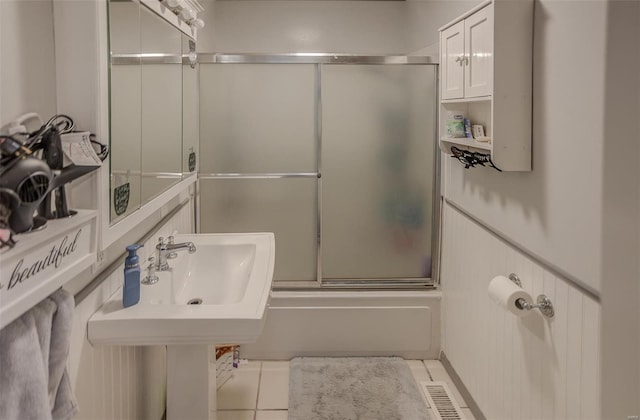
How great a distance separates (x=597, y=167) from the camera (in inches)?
56.2

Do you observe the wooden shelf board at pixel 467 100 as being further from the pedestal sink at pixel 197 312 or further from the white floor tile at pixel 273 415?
the white floor tile at pixel 273 415

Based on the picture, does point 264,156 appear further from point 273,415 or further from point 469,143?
point 273,415

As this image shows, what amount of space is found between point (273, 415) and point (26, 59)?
1971 millimetres

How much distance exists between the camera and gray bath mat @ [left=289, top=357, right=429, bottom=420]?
246 centimetres

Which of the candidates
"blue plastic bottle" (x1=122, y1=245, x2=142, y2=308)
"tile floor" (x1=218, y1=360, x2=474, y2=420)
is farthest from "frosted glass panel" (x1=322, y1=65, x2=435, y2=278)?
"blue plastic bottle" (x1=122, y1=245, x2=142, y2=308)

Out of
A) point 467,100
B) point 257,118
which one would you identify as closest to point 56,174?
point 467,100

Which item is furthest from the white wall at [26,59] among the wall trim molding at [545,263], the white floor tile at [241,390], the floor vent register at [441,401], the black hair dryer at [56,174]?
the floor vent register at [441,401]

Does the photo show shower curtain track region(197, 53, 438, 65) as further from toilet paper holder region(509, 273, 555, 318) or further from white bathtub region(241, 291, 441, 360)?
toilet paper holder region(509, 273, 555, 318)

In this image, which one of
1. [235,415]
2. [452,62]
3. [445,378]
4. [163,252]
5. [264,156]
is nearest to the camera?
[163,252]

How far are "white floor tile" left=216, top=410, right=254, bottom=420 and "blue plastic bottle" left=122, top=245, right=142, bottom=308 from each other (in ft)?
3.78

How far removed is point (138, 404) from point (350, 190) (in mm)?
1654

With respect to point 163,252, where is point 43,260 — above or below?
above

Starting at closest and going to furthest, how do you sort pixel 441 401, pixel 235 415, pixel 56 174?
1. pixel 56 174
2. pixel 235 415
3. pixel 441 401

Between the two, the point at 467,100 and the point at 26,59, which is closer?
the point at 26,59
